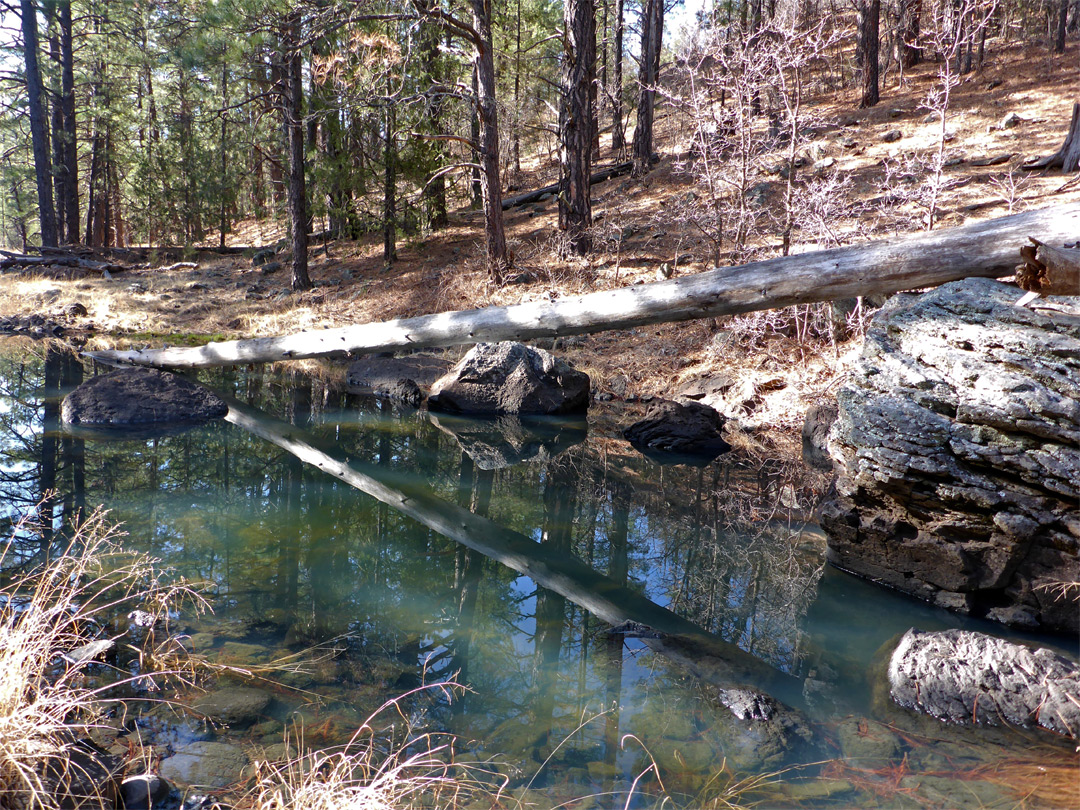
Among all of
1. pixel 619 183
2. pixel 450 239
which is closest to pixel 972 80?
pixel 619 183

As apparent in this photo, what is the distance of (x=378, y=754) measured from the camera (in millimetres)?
3186

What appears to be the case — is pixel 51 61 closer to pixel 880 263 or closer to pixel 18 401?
pixel 18 401

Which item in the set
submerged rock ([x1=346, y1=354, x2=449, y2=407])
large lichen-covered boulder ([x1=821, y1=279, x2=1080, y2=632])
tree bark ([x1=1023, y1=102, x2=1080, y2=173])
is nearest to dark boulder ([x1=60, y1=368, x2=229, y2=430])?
submerged rock ([x1=346, y1=354, x2=449, y2=407])

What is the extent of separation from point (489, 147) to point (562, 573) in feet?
33.2

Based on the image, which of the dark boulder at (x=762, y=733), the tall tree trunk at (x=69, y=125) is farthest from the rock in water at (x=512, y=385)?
the tall tree trunk at (x=69, y=125)

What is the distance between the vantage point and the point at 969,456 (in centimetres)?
463

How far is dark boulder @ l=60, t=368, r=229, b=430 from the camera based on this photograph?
28.5ft

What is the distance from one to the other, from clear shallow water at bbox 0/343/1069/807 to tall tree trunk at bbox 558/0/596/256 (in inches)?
260

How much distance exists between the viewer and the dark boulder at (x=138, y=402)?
8672 mm

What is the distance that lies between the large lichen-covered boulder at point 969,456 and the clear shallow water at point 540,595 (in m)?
0.39

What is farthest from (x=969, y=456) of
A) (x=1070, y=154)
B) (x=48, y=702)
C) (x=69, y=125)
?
(x=69, y=125)

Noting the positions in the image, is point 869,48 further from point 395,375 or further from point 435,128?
point 395,375

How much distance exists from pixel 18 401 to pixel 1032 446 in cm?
1126

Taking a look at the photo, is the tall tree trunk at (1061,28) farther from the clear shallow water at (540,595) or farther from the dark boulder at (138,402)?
the dark boulder at (138,402)
